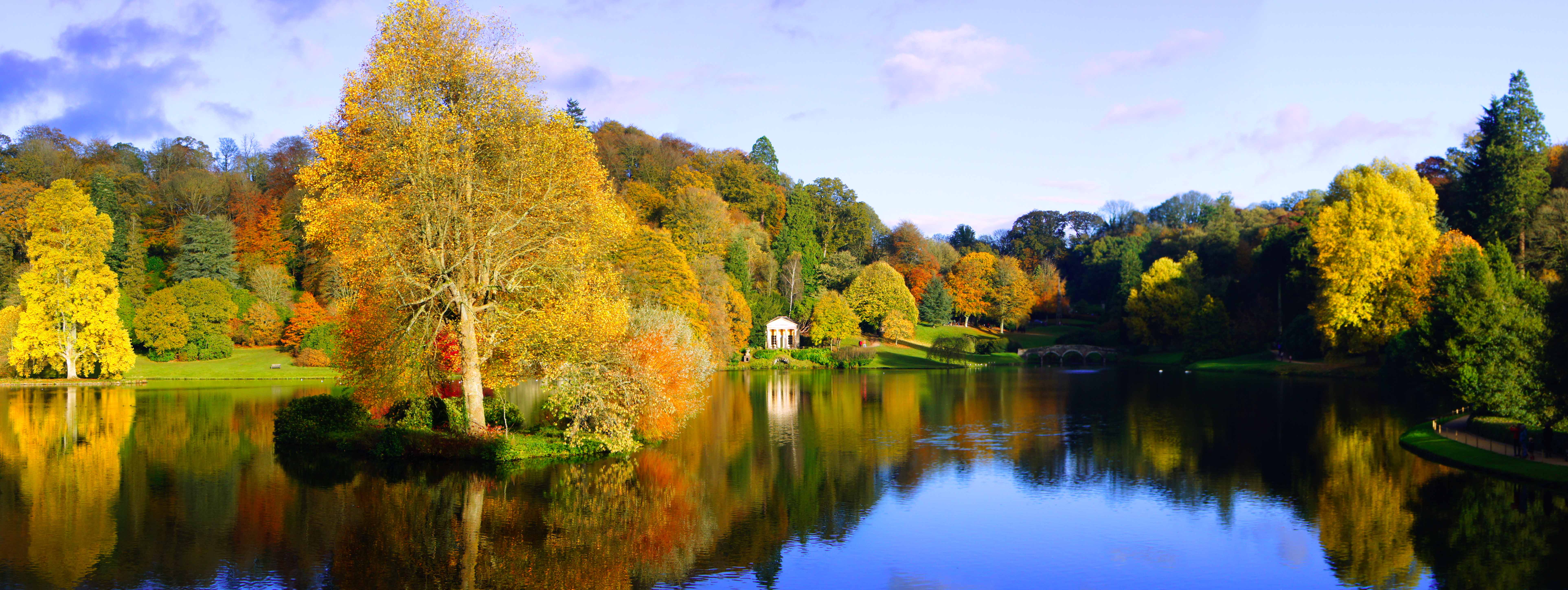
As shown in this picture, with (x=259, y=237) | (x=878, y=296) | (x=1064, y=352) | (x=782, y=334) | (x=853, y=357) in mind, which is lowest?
(x=1064, y=352)

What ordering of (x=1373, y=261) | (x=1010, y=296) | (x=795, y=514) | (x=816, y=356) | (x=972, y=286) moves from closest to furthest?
1. (x=795, y=514)
2. (x=1373, y=261)
3. (x=816, y=356)
4. (x=1010, y=296)
5. (x=972, y=286)

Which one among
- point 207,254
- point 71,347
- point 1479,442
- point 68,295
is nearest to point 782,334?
point 207,254

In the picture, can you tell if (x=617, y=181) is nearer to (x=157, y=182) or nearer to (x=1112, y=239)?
(x=157, y=182)

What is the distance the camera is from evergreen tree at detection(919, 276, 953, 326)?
316ft

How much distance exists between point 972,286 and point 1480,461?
76.3 metres

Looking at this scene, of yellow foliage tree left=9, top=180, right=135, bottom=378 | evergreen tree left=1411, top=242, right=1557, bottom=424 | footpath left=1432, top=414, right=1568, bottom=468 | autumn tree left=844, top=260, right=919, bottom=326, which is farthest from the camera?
autumn tree left=844, top=260, right=919, bottom=326

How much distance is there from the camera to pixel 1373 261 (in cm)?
5534

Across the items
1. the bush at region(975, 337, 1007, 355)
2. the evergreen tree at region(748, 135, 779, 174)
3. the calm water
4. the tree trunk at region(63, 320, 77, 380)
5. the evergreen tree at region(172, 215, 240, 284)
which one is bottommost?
the calm water

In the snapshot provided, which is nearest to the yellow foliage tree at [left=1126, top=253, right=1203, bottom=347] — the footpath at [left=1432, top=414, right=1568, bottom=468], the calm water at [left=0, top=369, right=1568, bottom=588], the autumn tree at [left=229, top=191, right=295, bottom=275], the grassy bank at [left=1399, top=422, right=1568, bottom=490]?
the footpath at [left=1432, top=414, right=1568, bottom=468]

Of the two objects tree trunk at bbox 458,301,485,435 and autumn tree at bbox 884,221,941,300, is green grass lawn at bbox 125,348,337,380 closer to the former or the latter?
tree trunk at bbox 458,301,485,435

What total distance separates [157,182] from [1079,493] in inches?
3734

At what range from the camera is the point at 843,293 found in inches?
3551

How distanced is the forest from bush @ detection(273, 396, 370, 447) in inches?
42.2

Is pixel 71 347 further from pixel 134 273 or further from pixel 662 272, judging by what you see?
pixel 662 272
